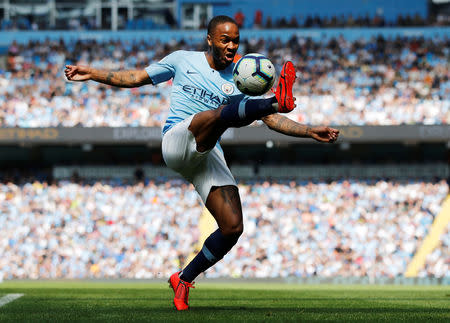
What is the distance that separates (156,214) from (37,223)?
14.3ft

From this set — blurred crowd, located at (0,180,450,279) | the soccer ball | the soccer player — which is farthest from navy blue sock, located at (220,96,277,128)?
blurred crowd, located at (0,180,450,279)

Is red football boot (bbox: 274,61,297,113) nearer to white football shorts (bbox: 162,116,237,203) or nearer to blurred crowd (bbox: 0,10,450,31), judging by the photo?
white football shorts (bbox: 162,116,237,203)

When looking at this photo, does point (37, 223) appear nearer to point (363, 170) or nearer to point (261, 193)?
point (261, 193)

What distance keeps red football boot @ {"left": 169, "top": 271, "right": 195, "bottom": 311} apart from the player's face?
7.79 feet

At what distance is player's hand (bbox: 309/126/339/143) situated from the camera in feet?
22.3

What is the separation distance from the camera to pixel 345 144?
2905cm

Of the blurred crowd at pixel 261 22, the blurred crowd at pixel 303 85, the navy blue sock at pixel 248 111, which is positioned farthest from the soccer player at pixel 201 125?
the blurred crowd at pixel 261 22

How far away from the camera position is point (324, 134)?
6.84m

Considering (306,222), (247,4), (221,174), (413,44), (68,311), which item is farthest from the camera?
(247,4)

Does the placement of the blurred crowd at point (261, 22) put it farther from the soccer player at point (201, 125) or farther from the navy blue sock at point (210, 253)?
the navy blue sock at point (210, 253)

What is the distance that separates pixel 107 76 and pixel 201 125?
1.34 metres

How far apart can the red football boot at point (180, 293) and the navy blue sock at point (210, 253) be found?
0.08 meters

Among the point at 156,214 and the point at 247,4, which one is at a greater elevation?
the point at 247,4

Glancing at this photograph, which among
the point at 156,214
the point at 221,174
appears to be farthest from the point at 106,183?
the point at 221,174
